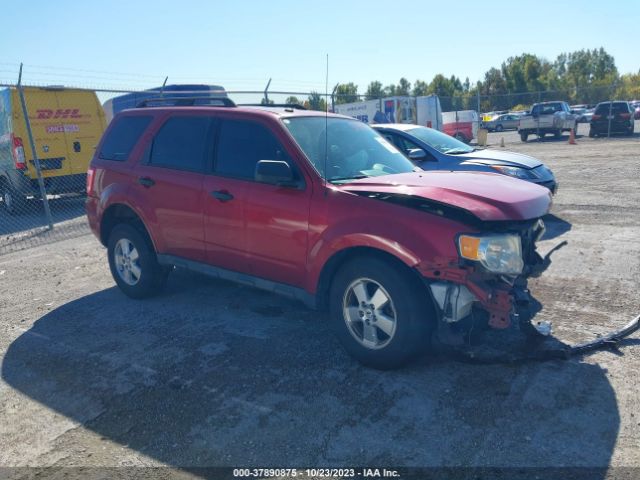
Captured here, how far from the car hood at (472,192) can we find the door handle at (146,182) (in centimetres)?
222

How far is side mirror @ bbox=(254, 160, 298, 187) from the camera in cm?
417

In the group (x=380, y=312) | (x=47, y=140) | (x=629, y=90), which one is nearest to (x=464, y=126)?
(x=47, y=140)

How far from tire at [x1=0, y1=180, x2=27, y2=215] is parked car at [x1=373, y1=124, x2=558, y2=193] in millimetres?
8648

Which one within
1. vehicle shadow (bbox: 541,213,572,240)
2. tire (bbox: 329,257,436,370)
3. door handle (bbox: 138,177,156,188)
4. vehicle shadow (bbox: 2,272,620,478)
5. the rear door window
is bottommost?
vehicle shadow (bbox: 2,272,620,478)

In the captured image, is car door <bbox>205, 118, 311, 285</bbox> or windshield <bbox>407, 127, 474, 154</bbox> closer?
car door <bbox>205, 118, 311, 285</bbox>

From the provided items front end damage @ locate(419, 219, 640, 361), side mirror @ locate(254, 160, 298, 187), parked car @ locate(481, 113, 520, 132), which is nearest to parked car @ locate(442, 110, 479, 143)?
parked car @ locate(481, 113, 520, 132)

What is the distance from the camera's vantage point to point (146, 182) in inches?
215

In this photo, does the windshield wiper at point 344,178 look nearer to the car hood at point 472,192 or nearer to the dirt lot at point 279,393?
the car hood at point 472,192

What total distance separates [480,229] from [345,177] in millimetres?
1319

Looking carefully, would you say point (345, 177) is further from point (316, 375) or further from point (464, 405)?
point (464, 405)

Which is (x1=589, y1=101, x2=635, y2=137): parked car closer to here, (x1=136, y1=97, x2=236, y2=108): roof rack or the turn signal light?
(x1=136, y1=97, x2=236, y2=108): roof rack

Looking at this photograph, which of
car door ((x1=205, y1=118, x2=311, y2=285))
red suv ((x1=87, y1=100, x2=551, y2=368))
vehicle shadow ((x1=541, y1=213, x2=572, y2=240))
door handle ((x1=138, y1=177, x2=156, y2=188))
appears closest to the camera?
red suv ((x1=87, y1=100, x2=551, y2=368))

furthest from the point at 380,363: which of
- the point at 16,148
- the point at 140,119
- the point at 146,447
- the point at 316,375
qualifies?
the point at 16,148

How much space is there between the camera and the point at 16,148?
38.5 ft
